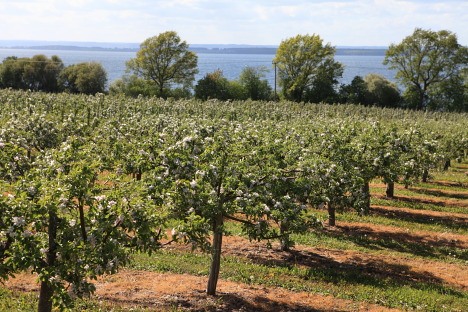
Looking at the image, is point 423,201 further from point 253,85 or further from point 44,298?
point 253,85

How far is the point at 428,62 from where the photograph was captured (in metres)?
85.3

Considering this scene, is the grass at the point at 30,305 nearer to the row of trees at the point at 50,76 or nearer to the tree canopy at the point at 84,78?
the tree canopy at the point at 84,78

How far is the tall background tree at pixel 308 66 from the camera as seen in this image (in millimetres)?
83438

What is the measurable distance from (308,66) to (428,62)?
78.2ft

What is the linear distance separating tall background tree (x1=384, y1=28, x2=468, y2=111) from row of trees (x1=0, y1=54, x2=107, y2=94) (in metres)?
57.1

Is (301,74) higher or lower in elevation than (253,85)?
higher

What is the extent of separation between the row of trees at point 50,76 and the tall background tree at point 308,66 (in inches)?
1374

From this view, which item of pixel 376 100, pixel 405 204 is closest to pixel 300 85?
pixel 376 100

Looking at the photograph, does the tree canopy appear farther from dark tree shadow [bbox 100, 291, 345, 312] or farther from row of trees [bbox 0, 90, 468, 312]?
dark tree shadow [bbox 100, 291, 345, 312]

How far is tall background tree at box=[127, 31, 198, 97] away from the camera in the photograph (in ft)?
271

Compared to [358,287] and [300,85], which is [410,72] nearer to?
[300,85]

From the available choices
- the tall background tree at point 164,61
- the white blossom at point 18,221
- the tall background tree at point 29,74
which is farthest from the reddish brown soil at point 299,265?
the tall background tree at point 29,74

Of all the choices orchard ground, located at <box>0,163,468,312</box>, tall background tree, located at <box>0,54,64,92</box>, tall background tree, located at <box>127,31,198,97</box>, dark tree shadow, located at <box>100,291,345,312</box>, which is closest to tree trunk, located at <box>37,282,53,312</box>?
orchard ground, located at <box>0,163,468,312</box>

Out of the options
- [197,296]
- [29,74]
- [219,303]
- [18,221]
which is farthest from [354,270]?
[29,74]
